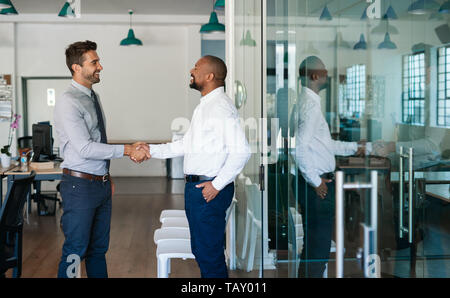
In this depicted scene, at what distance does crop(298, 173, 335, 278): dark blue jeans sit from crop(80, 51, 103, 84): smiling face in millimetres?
1261

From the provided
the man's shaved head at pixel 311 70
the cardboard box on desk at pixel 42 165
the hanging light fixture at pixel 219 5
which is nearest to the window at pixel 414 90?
the man's shaved head at pixel 311 70

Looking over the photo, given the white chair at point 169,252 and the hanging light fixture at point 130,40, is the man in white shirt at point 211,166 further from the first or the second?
the hanging light fixture at point 130,40

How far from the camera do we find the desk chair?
8.57ft

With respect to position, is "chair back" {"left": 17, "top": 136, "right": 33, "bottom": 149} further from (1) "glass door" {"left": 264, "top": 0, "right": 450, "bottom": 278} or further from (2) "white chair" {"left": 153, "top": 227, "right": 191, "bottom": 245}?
(1) "glass door" {"left": 264, "top": 0, "right": 450, "bottom": 278}

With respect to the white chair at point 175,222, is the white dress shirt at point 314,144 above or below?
above

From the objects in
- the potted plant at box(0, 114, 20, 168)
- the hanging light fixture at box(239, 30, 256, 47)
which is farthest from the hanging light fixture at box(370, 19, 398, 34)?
the potted plant at box(0, 114, 20, 168)

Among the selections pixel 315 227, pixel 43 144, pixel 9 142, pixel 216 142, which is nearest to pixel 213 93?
pixel 216 142

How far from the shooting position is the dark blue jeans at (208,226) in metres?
2.59

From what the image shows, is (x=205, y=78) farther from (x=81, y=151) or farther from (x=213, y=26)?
(x=213, y=26)

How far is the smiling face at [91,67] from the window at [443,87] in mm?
1756

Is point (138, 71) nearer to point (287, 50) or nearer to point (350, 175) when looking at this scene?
point (287, 50)

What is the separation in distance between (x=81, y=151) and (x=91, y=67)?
441 mm

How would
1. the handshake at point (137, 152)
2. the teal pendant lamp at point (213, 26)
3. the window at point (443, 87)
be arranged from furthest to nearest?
the teal pendant lamp at point (213, 26), the handshake at point (137, 152), the window at point (443, 87)

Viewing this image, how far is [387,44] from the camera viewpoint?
1443 millimetres
